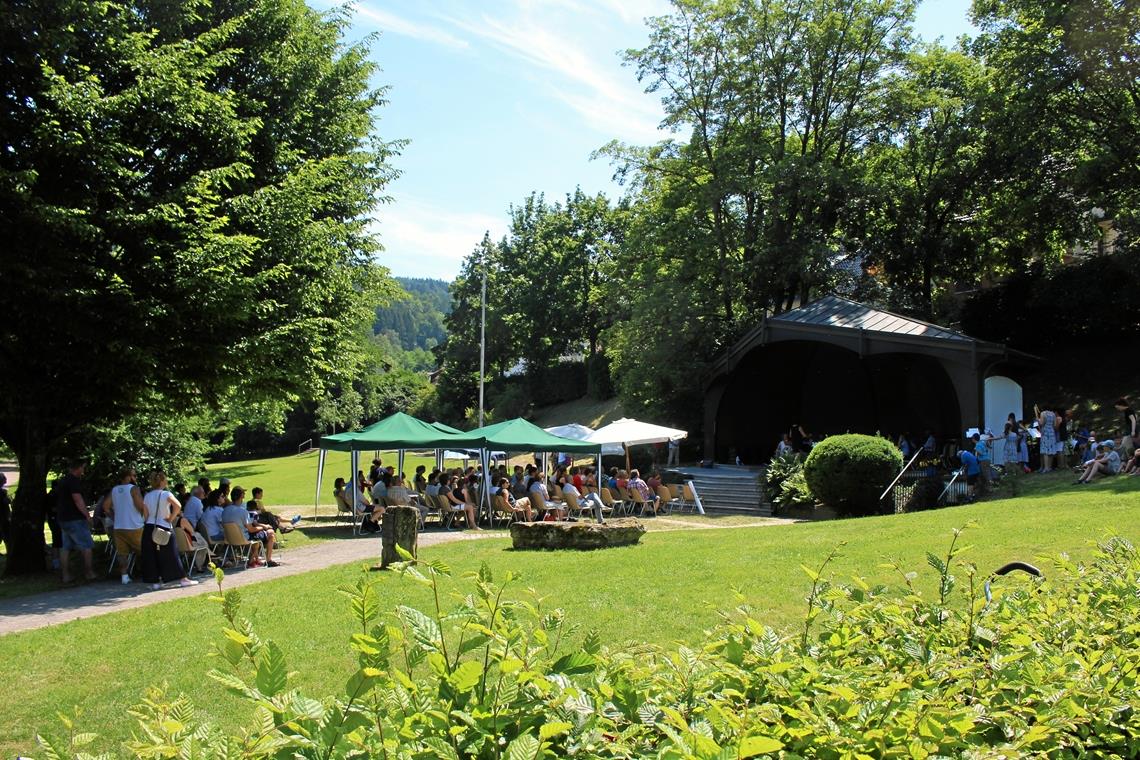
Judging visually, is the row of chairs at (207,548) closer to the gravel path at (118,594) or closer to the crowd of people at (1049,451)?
the gravel path at (118,594)

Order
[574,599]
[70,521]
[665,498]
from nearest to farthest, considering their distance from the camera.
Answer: [574,599] → [70,521] → [665,498]

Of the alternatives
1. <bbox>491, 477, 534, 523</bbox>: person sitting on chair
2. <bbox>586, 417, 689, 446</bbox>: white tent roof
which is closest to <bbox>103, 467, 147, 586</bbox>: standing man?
<bbox>491, 477, 534, 523</bbox>: person sitting on chair

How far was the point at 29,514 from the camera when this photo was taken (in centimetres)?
1391

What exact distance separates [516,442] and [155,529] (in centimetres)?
942

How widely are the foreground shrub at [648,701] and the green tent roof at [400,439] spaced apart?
1747 centimetres

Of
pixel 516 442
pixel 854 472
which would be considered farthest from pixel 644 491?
pixel 854 472

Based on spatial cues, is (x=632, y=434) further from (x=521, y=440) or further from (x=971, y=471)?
(x=971, y=471)

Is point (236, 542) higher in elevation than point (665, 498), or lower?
higher

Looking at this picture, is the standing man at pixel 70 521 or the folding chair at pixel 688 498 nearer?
the standing man at pixel 70 521

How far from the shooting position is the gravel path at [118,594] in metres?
10.2

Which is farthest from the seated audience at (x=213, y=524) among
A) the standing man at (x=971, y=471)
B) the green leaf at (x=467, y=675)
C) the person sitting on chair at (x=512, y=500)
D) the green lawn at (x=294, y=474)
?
the standing man at (x=971, y=471)

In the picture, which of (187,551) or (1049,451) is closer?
(187,551)

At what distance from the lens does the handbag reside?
1207 centimetres

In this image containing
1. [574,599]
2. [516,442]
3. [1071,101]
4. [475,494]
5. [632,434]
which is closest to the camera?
[574,599]
